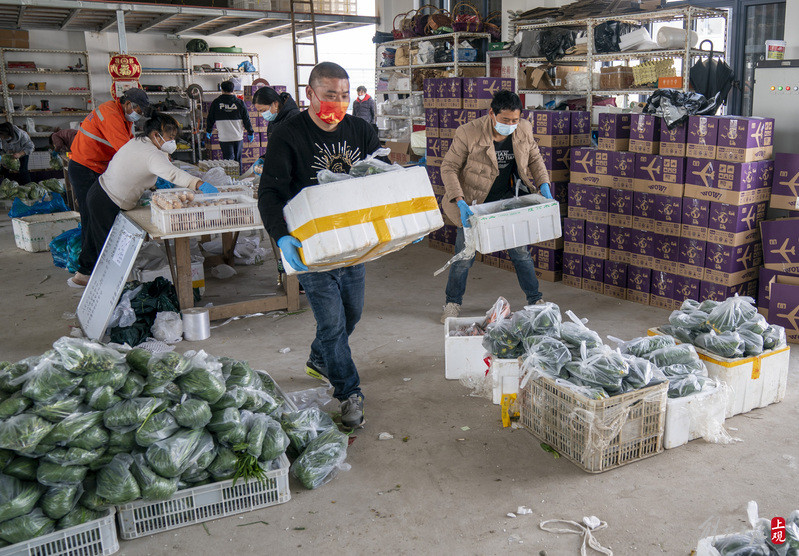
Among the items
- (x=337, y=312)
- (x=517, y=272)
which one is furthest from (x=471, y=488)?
(x=517, y=272)

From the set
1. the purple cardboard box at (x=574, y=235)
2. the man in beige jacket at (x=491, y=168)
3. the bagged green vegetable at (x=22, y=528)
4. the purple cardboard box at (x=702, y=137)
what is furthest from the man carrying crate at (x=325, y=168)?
the purple cardboard box at (x=574, y=235)

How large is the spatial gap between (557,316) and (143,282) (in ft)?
11.1

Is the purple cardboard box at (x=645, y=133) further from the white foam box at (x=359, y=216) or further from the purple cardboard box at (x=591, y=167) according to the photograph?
the white foam box at (x=359, y=216)

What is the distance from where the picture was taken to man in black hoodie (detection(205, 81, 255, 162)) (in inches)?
449

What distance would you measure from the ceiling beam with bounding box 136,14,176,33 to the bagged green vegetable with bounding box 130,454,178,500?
40.9 feet

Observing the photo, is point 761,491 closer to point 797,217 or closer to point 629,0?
point 797,217

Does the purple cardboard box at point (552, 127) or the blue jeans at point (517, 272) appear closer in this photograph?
the blue jeans at point (517, 272)

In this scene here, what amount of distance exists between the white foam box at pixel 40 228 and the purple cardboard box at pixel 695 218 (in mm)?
6591

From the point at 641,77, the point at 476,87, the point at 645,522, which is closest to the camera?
the point at 645,522

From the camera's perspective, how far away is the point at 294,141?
3.19 meters

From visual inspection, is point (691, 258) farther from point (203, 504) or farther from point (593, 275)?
point (203, 504)

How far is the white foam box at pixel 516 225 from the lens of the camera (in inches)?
176

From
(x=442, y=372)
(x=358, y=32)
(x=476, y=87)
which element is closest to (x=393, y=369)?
(x=442, y=372)

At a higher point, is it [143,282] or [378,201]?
[378,201]
